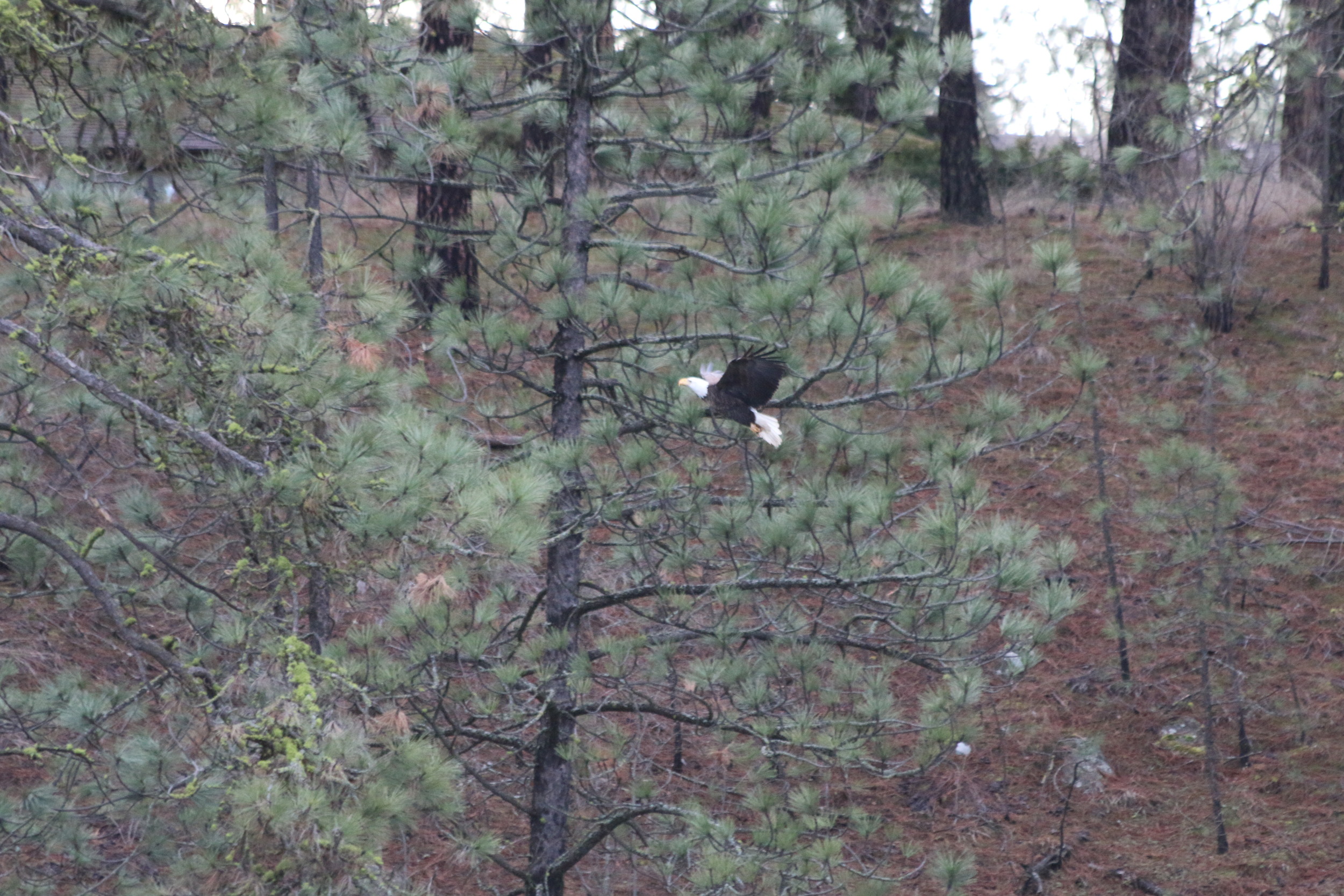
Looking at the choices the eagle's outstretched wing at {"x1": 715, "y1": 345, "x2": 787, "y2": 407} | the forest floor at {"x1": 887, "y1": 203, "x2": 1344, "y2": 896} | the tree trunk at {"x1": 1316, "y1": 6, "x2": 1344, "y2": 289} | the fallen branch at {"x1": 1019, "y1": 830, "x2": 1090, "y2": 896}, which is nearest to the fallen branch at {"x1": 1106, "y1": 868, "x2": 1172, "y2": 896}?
the forest floor at {"x1": 887, "y1": 203, "x2": 1344, "y2": 896}

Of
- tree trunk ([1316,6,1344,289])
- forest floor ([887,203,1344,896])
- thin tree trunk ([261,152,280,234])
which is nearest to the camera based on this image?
thin tree trunk ([261,152,280,234])

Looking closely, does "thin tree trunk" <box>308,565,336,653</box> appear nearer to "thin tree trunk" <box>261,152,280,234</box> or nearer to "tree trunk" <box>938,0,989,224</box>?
"thin tree trunk" <box>261,152,280,234</box>

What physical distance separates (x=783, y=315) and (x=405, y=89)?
1.85 metres

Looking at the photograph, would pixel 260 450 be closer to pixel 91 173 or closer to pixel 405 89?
pixel 91 173

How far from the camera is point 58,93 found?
3824 mm

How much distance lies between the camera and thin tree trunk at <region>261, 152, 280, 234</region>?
4426 millimetres

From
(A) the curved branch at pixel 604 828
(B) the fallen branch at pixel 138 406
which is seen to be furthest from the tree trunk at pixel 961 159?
(B) the fallen branch at pixel 138 406

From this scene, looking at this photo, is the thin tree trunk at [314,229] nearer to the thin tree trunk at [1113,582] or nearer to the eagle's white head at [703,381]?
the eagle's white head at [703,381]

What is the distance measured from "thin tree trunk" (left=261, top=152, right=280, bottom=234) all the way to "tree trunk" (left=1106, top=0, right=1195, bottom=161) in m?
6.67

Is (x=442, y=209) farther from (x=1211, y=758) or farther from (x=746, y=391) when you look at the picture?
(x=1211, y=758)

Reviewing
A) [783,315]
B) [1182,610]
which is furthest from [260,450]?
[1182,610]

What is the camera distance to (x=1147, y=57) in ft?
31.8

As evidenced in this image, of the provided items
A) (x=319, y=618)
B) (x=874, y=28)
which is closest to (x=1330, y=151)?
(x=874, y=28)

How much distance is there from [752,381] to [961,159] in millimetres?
8546
